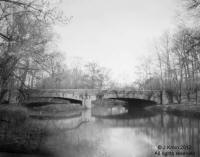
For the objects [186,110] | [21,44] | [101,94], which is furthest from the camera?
[101,94]

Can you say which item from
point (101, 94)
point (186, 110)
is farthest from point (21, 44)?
point (101, 94)

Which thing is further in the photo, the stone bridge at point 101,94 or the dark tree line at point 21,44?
the stone bridge at point 101,94

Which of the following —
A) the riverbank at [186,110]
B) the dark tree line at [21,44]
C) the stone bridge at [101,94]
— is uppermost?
the dark tree line at [21,44]

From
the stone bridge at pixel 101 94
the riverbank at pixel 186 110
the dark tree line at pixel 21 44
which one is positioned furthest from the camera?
the stone bridge at pixel 101 94

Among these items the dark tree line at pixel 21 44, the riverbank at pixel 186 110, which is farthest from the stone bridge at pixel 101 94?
the dark tree line at pixel 21 44

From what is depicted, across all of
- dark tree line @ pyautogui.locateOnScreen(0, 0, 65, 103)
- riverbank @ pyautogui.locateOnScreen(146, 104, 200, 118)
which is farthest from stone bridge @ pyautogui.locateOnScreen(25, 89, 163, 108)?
dark tree line @ pyautogui.locateOnScreen(0, 0, 65, 103)

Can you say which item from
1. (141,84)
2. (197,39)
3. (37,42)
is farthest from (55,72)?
(141,84)

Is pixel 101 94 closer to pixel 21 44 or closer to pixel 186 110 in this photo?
pixel 186 110

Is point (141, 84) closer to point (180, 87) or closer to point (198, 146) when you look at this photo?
point (180, 87)

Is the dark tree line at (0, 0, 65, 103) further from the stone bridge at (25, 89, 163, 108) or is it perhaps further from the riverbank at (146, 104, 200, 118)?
the stone bridge at (25, 89, 163, 108)

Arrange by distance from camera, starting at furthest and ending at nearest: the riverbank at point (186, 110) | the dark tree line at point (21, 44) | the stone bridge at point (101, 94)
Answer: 1. the stone bridge at point (101, 94)
2. the riverbank at point (186, 110)
3. the dark tree line at point (21, 44)

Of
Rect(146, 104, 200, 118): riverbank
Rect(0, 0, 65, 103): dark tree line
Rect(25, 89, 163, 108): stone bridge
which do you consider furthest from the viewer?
Rect(25, 89, 163, 108): stone bridge

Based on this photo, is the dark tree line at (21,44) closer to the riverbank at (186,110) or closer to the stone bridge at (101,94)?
the riverbank at (186,110)

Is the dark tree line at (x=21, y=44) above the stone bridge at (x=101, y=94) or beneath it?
above
